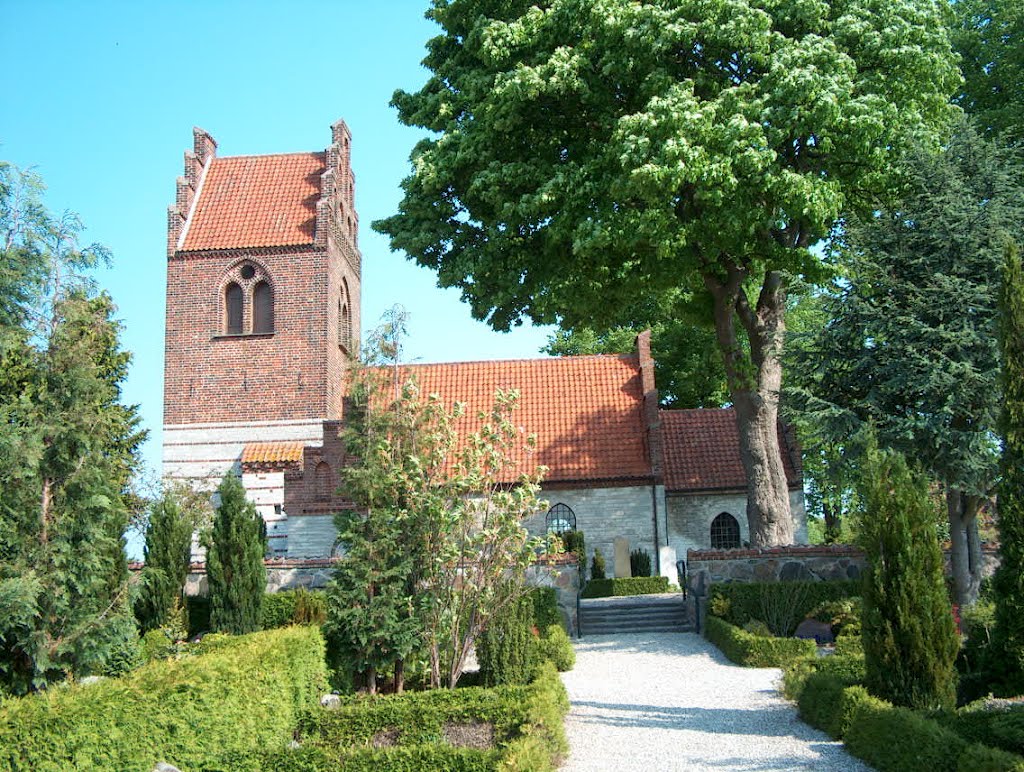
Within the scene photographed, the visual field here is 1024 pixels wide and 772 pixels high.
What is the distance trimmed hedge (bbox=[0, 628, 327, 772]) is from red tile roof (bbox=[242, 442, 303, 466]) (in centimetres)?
1987

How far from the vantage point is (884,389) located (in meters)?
16.4

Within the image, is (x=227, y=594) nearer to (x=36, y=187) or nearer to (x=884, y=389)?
(x=36, y=187)

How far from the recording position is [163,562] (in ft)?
63.4

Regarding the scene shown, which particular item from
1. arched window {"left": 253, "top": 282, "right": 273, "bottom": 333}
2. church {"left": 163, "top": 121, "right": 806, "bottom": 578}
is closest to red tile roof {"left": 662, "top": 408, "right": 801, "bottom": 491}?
church {"left": 163, "top": 121, "right": 806, "bottom": 578}

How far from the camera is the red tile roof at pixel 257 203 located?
1305 inches

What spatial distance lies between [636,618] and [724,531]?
8557 mm

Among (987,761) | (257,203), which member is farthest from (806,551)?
(257,203)

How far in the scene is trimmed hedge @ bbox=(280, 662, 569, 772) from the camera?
8625mm

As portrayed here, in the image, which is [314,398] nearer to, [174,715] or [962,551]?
[962,551]

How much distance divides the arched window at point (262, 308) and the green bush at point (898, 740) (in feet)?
86.7

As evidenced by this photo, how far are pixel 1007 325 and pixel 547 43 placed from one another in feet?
34.7

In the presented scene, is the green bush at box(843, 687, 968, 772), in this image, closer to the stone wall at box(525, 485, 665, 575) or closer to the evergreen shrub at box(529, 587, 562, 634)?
the evergreen shrub at box(529, 587, 562, 634)

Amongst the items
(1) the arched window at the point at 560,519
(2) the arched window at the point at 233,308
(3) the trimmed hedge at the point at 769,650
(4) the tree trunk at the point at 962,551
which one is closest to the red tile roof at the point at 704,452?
(1) the arched window at the point at 560,519

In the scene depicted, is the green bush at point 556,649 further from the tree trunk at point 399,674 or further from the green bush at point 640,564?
the green bush at point 640,564
